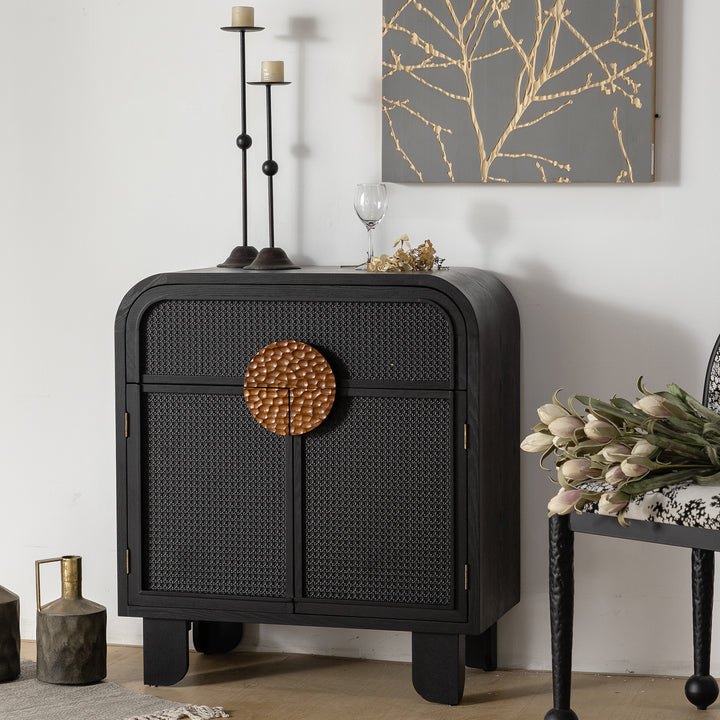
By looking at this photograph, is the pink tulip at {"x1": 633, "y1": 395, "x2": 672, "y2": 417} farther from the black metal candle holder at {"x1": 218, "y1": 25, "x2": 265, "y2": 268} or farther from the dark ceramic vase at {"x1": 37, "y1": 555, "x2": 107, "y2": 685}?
the dark ceramic vase at {"x1": 37, "y1": 555, "x2": 107, "y2": 685}

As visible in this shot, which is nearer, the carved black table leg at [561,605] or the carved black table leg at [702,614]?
the carved black table leg at [561,605]

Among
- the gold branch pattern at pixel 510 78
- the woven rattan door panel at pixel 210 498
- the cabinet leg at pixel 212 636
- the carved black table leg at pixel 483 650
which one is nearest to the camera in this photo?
the woven rattan door panel at pixel 210 498

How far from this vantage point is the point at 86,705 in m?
2.69

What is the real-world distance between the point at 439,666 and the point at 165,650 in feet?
2.16

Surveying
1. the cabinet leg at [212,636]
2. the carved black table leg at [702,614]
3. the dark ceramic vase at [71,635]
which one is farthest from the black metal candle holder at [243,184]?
the carved black table leg at [702,614]

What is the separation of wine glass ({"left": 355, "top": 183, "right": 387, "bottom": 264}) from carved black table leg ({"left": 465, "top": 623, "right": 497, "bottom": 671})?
1.04 metres

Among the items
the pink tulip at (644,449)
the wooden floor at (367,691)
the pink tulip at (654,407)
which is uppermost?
the pink tulip at (654,407)

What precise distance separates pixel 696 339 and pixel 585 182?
0.46 metres

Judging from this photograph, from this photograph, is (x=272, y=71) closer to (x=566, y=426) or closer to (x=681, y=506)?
(x=566, y=426)

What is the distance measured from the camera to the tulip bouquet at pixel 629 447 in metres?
2.22

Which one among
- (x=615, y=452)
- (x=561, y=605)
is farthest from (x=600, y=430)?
(x=561, y=605)

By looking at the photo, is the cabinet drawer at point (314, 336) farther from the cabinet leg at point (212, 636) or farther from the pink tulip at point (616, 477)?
the cabinet leg at point (212, 636)

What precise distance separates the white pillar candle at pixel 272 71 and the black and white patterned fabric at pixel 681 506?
1.34m

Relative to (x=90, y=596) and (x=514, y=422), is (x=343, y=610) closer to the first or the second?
(x=514, y=422)
